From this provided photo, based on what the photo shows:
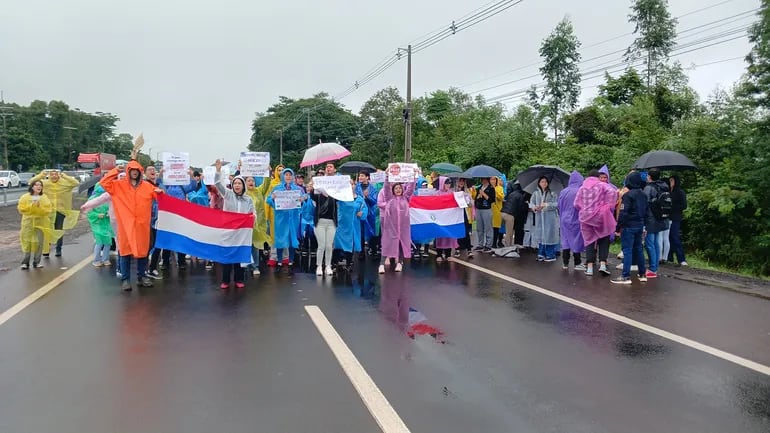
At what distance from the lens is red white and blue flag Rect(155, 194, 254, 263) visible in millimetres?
8617

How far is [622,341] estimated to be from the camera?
5.83 m

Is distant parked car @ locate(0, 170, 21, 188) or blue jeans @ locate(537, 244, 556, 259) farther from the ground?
distant parked car @ locate(0, 170, 21, 188)

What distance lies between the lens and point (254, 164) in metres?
10.4

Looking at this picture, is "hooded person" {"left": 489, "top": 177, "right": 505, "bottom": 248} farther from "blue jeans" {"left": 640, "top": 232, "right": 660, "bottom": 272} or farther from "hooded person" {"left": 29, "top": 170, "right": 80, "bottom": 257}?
"hooded person" {"left": 29, "top": 170, "right": 80, "bottom": 257}

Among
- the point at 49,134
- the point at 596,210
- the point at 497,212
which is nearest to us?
the point at 596,210

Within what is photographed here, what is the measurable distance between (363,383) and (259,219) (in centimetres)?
638

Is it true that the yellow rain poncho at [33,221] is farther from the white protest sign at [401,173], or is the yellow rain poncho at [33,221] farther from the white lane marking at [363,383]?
the white lane marking at [363,383]

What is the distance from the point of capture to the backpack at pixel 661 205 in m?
9.55

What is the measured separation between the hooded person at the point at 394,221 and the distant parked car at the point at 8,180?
3960 cm

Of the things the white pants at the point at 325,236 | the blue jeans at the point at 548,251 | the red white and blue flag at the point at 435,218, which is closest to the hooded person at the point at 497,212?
the blue jeans at the point at 548,251

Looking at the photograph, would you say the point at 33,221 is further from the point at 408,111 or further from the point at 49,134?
the point at 49,134

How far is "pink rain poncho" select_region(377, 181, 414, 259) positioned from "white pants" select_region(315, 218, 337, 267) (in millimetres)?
1103

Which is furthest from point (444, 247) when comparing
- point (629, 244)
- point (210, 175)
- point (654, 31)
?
point (654, 31)

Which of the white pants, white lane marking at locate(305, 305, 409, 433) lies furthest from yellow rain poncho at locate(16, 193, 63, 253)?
white lane marking at locate(305, 305, 409, 433)
